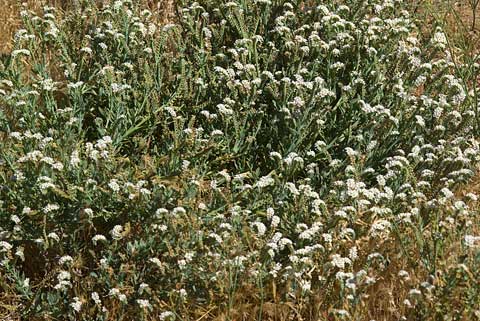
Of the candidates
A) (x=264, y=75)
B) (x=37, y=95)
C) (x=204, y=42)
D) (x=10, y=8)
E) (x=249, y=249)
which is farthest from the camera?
(x=10, y=8)

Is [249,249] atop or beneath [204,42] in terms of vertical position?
beneath

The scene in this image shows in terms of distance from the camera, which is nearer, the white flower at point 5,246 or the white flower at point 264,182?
the white flower at point 5,246

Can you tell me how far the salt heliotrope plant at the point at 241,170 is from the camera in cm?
417

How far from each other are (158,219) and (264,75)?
139 cm

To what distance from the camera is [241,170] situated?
4965mm

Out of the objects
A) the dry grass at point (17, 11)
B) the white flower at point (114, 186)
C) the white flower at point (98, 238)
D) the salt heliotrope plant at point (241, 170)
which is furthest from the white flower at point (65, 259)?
the dry grass at point (17, 11)

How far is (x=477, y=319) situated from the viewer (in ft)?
13.1

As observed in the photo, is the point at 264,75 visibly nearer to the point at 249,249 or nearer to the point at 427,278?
the point at 249,249

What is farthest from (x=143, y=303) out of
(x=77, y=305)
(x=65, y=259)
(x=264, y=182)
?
(x=264, y=182)

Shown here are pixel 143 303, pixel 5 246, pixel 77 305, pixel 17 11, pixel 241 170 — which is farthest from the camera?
pixel 17 11

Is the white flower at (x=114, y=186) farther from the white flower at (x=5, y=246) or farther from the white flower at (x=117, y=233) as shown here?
the white flower at (x=5, y=246)

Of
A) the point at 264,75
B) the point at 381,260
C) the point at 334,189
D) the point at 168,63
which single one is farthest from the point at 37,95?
the point at 381,260

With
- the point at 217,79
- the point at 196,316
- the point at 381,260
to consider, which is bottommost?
the point at 196,316

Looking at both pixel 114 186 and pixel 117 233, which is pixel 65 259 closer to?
pixel 117 233
